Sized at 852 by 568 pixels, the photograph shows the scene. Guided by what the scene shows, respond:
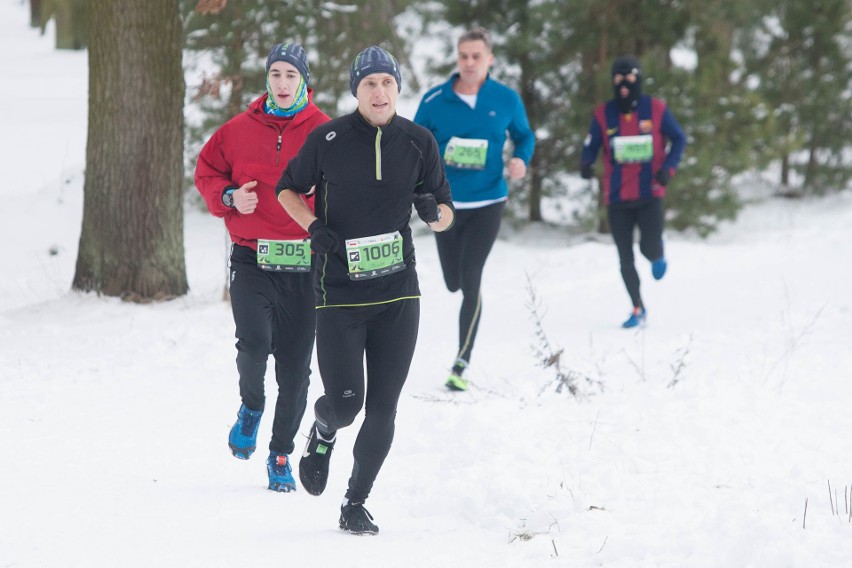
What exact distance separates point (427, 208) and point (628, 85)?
15.5ft

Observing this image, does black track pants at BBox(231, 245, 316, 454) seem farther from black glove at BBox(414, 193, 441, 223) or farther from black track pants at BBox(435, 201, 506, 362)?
black track pants at BBox(435, 201, 506, 362)

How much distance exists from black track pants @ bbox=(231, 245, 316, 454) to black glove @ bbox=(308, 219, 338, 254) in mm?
787

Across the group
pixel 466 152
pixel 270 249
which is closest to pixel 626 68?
pixel 466 152

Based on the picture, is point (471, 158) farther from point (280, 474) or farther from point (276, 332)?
point (280, 474)

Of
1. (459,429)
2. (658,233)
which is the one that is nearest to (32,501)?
(459,429)

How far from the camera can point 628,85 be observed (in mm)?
8258

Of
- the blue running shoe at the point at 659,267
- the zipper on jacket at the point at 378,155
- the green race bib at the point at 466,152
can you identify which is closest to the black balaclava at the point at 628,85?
the blue running shoe at the point at 659,267

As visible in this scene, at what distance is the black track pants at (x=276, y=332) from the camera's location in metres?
4.62

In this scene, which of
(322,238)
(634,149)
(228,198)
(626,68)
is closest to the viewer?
(322,238)

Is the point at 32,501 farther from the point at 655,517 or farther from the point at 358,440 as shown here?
the point at 655,517

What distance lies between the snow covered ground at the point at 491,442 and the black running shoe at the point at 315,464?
158 mm

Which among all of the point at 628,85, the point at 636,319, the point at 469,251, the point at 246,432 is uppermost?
the point at 628,85

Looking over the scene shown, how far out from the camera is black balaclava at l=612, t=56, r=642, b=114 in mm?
8250

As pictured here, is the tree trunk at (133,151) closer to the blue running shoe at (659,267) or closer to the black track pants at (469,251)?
the black track pants at (469,251)
